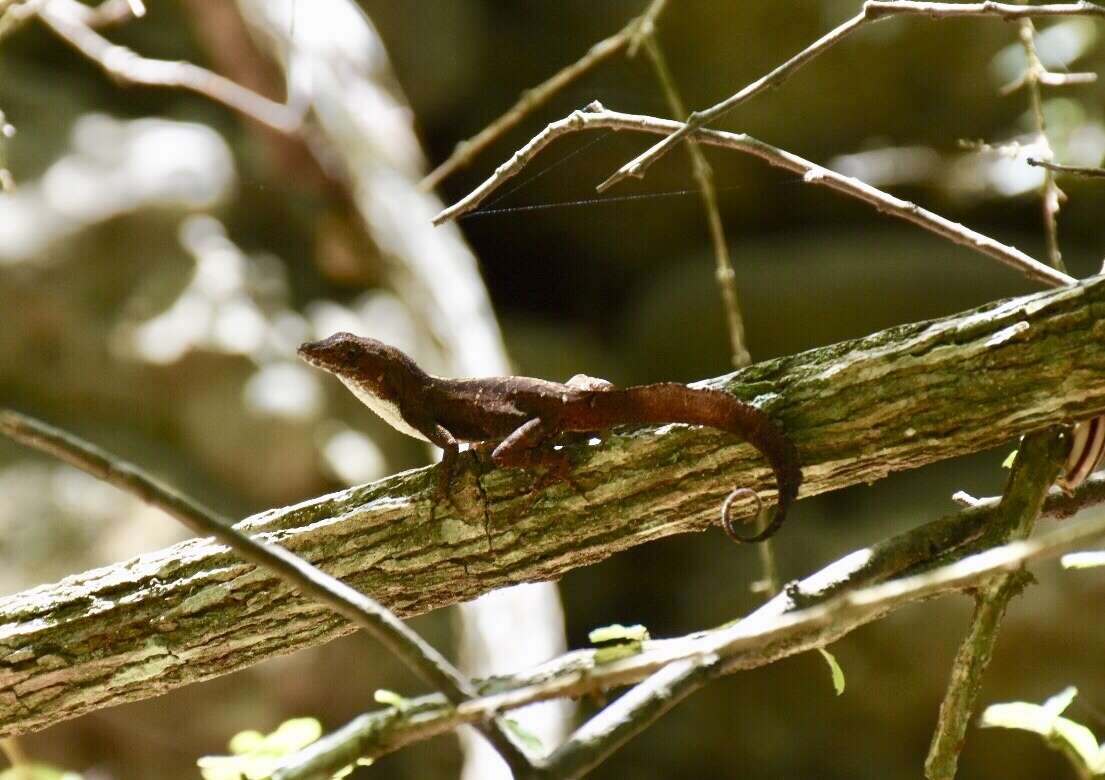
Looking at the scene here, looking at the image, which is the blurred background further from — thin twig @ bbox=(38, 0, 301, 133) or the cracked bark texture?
the cracked bark texture

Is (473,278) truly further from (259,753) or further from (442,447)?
(259,753)

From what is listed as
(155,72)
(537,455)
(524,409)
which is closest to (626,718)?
(537,455)

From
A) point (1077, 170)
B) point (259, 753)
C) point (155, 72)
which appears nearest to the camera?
point (259, 753)

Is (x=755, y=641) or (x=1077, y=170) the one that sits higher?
(x=1077, y=170)

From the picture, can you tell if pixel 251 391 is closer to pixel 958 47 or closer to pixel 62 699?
pixel 62 699

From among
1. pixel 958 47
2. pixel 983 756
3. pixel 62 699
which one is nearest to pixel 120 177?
pixel 62 699

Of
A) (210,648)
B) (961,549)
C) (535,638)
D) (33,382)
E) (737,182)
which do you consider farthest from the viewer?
(737,182)

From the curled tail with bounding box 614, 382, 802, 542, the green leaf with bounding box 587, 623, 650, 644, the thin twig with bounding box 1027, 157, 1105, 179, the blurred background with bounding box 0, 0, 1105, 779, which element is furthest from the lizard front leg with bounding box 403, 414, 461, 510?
the blurred background with bounding box 0, 0, 1105, 779
